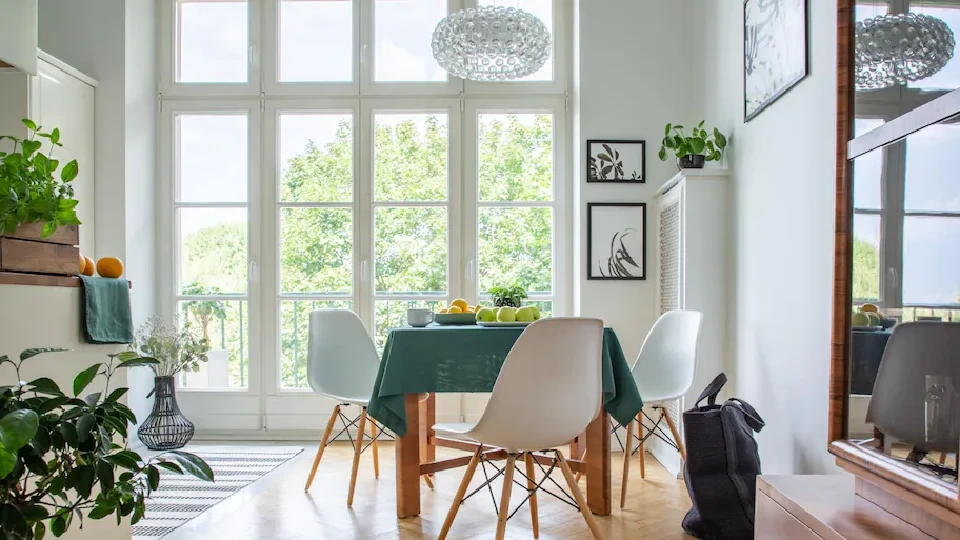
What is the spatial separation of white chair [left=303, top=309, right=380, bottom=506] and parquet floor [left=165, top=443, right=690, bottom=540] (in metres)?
0.21

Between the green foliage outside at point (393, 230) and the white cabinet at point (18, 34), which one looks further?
the green foliage outside at point (393, 230)

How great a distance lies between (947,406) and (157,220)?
4.81 meters

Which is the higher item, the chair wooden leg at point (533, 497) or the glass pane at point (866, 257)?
the glass pane at point (866, 257)

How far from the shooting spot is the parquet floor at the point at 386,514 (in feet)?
9.55

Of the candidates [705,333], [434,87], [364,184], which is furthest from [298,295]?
[705,333]

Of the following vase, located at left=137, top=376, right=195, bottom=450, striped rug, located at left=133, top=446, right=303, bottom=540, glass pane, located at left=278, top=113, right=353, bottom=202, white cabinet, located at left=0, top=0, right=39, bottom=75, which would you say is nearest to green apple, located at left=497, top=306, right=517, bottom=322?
striped rug, located at left=133, top=446, right=303, bottom=540

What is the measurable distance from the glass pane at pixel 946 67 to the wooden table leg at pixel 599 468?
6.70 ft

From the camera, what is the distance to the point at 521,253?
495 cm

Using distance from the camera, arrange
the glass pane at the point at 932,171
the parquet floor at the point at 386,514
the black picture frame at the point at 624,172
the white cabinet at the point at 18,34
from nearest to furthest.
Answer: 1. the glass pane at the point at 932,171
2. the white cabinet at the point at 18,34
3. the parquet floor at the point at 386,514
4. the black picture frame at the point at 624,172

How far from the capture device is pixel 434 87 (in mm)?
4980

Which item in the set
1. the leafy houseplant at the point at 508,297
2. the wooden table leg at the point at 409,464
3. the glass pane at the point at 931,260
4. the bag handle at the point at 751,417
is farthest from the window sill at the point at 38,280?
the bag handle at the point at 751,417

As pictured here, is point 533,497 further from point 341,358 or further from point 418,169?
point 418,169

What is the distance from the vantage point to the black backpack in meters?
2.79

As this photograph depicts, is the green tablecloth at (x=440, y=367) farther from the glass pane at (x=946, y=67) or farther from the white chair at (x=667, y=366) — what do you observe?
the glass pane at (x=946, y=67)
